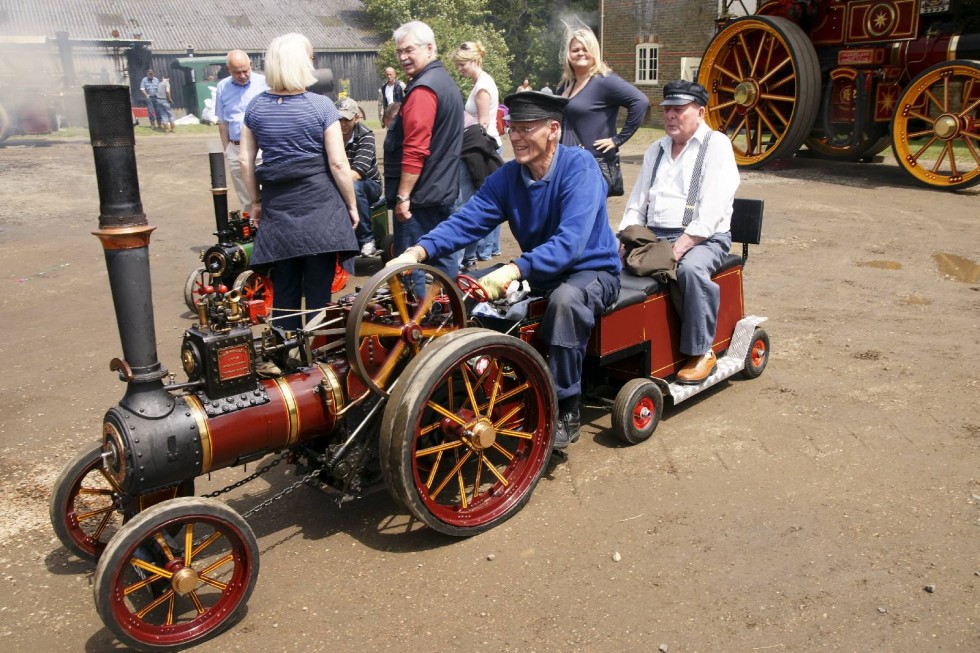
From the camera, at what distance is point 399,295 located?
10.7 feet

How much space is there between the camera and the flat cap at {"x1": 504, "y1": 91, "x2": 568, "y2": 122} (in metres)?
3.63

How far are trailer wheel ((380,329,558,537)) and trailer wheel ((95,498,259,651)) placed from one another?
1.92 feet

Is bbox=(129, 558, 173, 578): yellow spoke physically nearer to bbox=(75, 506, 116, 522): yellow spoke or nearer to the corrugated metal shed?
bbox=(75, 506, 116, 522): yellow spoke

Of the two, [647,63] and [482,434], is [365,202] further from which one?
[647,63]

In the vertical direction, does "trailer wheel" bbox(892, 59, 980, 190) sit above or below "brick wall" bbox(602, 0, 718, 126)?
below

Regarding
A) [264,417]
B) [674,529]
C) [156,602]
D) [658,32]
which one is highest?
[658,32]

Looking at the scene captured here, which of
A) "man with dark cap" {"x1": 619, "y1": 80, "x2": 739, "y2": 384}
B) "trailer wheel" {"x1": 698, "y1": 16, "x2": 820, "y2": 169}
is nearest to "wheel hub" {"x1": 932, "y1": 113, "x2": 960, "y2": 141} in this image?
"trailer wheel" {"x1": 698, "y1": 16, "x2": 820, "y2": 169}

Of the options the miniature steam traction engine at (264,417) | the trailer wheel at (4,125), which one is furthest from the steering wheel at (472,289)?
the trailer wheel at (4,125)

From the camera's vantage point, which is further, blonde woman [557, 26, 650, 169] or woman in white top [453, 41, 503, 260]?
woman in white top [453, 41, 503, 260]

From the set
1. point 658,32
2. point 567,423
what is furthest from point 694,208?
point 658,32

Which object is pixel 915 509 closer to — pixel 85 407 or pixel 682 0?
pixel 85 407

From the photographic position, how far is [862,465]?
3.81 m

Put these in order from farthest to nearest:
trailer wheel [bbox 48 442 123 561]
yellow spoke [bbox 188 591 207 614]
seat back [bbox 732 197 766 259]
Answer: seat back [bbox 732 197 766 259] → trailer wheel [bbox 48 442 123 561] → yellow spoke [bbox 188 591 207 614]

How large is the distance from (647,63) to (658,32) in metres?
0.87
